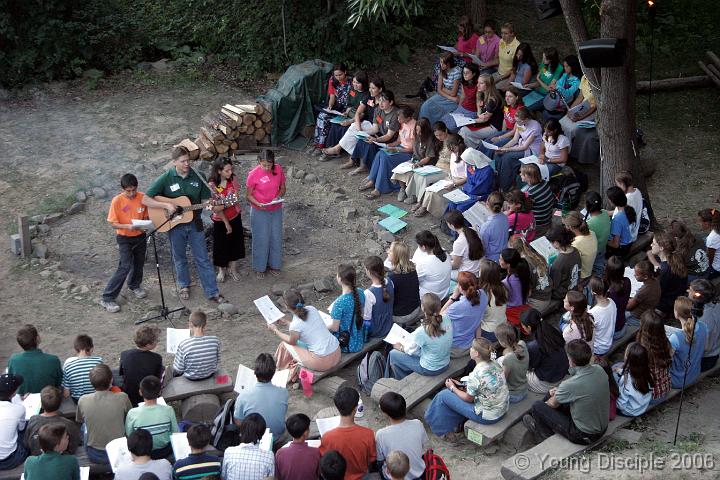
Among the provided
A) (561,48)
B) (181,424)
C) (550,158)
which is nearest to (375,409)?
(181,424)

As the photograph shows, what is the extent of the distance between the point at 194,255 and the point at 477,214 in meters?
3.44

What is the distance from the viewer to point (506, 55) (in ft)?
47.4

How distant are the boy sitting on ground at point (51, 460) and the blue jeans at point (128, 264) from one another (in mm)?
4024

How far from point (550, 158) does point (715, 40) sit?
627 centimetres

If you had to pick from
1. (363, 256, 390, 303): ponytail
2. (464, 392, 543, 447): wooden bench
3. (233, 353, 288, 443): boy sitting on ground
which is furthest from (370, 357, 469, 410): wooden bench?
(233, 353, 288, 443): boy sitting on ground

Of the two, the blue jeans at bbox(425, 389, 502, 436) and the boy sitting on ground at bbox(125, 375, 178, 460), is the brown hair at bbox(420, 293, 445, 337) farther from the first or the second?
the boy sitting on ground at bbox(125, 375, 178, 460)

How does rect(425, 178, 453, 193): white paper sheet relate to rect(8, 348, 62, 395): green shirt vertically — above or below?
above

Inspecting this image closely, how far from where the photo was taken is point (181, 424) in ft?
25.6

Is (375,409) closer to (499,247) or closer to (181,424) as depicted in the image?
(181,424)

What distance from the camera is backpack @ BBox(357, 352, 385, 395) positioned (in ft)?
29.5

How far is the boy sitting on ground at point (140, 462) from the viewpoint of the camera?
6.64 metres

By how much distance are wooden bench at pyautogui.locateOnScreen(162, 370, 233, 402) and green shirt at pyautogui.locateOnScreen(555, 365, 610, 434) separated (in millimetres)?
3034

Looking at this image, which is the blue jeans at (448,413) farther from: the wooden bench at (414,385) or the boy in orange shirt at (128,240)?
Result: the boy in orange shirt at (128,240)

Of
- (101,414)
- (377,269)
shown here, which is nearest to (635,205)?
(377,269)
